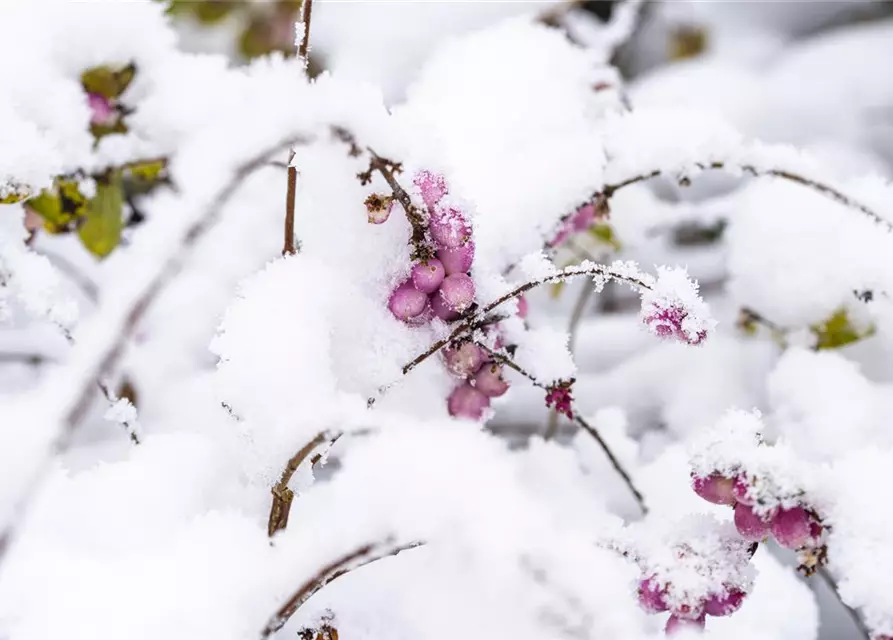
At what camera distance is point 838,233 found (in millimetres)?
888

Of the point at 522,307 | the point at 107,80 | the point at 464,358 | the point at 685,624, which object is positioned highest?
the point at 107,80

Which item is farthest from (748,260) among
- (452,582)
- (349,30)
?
(349,30)

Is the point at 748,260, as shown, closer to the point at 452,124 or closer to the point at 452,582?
the point at 452,124

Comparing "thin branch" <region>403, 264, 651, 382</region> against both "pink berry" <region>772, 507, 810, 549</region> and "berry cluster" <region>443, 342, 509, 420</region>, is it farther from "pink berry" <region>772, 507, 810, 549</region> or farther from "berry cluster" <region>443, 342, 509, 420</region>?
"pink berry" <region>772, 507, 810, 549</region>

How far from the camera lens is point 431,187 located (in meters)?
0.59

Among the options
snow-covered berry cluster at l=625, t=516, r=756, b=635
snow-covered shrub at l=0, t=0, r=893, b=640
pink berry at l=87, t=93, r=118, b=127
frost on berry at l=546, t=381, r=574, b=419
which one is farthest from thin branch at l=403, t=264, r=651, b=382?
pink berry at l=87, t=93, r=118, b=127

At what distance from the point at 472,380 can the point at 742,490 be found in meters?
0.24

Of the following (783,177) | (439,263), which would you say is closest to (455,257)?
(439,263)

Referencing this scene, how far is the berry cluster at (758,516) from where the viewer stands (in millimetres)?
571

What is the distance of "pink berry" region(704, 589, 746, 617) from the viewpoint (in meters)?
0.57

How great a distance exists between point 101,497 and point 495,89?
0.69 m

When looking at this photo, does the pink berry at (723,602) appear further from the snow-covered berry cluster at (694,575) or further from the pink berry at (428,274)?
the pink berry at (428,274)

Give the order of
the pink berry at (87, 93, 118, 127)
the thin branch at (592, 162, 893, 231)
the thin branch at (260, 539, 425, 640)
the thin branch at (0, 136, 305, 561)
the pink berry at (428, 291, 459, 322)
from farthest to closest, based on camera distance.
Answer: the pink berry at (87, 93, 118, 127) → the thin branch at (592, 162, 893, 231) → the pink berry at (428, 291, 459, 322) → the thin branch at (260, 539, 425, 640) → the thin branch at (0, 136, 305, 561)

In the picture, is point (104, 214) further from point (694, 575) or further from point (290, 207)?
point (694, 575)
